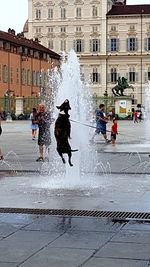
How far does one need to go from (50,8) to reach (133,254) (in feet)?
311

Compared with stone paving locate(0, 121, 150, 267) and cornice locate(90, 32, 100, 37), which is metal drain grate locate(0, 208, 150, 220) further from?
cornice locate(90, 32, 100, 37)

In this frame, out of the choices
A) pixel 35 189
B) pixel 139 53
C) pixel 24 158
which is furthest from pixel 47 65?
pixel 35 189

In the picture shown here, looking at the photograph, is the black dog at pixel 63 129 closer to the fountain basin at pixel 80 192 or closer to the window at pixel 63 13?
the fountain basin at pixel 80 192

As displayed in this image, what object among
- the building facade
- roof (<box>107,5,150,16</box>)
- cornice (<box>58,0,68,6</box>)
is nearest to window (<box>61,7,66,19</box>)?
cornice (<box>58,0,68,6</box>)

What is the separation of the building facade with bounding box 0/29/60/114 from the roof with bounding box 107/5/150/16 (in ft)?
55.7

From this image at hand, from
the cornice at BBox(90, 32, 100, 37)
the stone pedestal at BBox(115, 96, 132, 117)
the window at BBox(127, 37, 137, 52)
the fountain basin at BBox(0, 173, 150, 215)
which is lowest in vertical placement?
the stone pedestal at BBox(115, 96, 132, 117)

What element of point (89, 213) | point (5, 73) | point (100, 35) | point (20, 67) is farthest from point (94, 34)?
point (89, 213)

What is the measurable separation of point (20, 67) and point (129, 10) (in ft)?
104

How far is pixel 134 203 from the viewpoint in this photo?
9.00 meters

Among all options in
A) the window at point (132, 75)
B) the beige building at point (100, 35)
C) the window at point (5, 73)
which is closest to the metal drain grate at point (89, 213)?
the window at point (5, 73)

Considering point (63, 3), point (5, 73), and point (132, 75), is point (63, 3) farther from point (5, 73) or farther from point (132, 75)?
point (5, 73)

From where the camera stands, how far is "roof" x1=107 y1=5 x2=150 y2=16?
97.9 meters

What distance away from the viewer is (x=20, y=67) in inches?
2972

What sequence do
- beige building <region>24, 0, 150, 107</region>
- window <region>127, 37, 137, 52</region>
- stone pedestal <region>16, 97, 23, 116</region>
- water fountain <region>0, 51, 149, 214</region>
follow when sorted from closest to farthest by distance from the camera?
1. water fountain <region>0, 51, 149, 214</region>
2. stone pedestal <region>16, 97, 23, 116</region>
3. beige building <region>24, 0, 150, 107</region>
4. window <region>127, 37, 137, 52</region>
